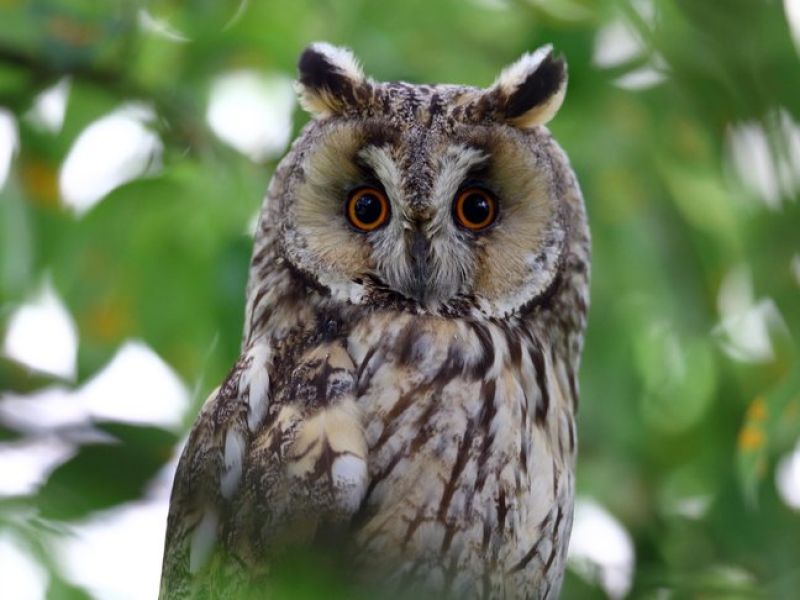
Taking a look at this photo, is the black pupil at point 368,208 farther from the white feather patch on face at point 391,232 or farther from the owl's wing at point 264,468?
the owl's wing at point 264,468

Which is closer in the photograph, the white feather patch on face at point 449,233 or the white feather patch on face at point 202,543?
the white feather patch on face at point 202,543

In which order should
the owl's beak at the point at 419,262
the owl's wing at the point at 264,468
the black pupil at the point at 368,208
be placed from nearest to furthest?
the owl's wing at the point at 264,468
the owl's beak at the point at 419,262
the black pupil at the point at 368,208

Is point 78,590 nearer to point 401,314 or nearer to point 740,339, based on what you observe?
point 401,314

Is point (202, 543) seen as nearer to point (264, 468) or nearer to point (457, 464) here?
point (264, 468)

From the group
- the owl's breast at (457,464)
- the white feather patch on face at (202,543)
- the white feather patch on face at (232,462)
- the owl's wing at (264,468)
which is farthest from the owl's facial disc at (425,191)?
the white feather patch on face at (202,543)

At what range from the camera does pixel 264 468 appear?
87.3 inches

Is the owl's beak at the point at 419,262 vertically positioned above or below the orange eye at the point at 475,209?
below

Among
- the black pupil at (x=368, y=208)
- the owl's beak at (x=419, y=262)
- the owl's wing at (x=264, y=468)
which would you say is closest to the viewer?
the owl's wing at (x=264, y=468)

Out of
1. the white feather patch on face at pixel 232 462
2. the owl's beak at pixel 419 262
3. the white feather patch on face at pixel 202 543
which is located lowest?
the white feather patch on face at pixel 202 543

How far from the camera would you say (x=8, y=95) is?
9.93 feet

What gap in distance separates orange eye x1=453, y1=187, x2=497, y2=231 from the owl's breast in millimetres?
232

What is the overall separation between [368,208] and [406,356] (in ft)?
1.20

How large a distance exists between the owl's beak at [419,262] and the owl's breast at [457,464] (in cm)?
7

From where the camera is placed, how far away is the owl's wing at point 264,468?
2160 mm
